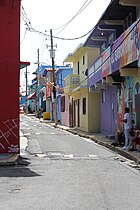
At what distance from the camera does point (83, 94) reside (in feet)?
105

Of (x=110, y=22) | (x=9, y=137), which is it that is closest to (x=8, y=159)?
(x=9, y=137)

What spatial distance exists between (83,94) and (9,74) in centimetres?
1763

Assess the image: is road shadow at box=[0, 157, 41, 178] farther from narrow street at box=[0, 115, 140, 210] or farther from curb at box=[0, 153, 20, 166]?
curb at box=[0, 153, 20, 166]

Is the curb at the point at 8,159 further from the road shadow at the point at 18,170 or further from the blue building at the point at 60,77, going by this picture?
the blue building at the point at 60,77

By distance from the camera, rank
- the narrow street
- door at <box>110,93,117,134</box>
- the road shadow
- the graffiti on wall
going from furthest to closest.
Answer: door at <box>110,93,117,134</box> → the graffiti on wall → the road shadow → the narrow street

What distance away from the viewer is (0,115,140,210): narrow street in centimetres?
732

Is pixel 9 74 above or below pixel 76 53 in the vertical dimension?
below

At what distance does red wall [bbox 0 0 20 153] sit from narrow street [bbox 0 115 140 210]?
3.09 feet

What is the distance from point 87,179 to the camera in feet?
32.9

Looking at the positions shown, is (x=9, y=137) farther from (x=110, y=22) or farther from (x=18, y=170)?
(x=110, y=22)

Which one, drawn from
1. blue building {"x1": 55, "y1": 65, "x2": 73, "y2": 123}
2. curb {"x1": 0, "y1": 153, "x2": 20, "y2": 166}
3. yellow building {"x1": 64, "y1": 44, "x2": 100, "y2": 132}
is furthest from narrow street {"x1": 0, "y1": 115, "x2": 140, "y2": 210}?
blue building {"x1": 55, "y1": 65, "x2": 73, "y2": 123}

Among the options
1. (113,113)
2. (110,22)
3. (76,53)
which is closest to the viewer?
(110,22)

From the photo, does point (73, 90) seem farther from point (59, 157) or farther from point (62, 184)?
point (62, 184)

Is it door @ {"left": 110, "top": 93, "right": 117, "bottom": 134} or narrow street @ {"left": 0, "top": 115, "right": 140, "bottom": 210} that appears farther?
door @ {"left": 110, "top": 93, "right": 117, "bottom": 134}
